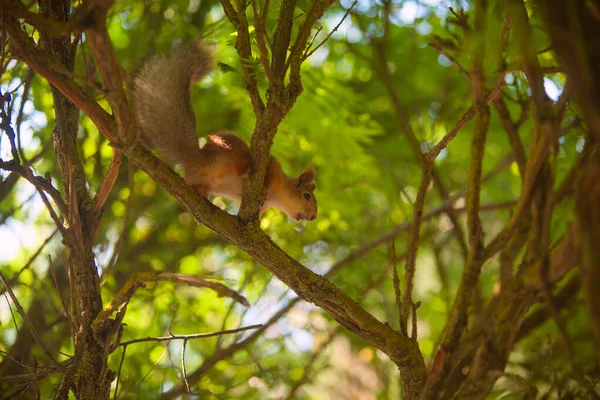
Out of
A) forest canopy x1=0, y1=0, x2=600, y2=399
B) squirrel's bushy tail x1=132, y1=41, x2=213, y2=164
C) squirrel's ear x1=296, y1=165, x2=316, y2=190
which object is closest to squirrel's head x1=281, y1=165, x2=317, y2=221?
squirrel's ear x1=296, y1=165, x2=316, y2=190

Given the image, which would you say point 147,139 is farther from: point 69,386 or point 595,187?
point 595,187

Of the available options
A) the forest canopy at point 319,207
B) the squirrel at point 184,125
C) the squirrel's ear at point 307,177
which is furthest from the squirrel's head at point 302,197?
the squirrel at point 184,125

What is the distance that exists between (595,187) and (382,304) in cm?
353

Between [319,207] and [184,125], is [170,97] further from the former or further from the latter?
[319,207]

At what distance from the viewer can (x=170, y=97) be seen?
2.58m

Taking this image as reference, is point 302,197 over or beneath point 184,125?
over

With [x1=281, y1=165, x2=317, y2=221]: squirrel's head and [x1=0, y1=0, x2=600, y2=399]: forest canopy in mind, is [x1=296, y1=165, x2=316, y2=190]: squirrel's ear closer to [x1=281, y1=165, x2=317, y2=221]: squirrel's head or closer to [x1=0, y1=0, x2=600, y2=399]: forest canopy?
[x1=281, y1=165, x2=317, y2=221]: squirrel's head

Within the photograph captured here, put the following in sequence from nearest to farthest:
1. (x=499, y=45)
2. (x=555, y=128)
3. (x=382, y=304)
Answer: (x=555, y=128) < (x=499, y=45) < (x=382, y=304)

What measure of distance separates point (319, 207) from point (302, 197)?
0.52 metres

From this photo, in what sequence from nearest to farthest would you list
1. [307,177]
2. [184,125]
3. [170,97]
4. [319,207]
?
1. [170,97]
2. [184,125]
3. [307,177]
4. [319,207]

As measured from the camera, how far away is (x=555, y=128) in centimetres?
122

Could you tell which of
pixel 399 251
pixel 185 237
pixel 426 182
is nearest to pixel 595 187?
pixel 426 182

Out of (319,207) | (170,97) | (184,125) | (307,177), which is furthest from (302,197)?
(170,97)

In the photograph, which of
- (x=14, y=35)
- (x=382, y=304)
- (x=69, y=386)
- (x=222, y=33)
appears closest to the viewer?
(x=14, y=35)
